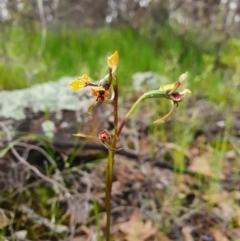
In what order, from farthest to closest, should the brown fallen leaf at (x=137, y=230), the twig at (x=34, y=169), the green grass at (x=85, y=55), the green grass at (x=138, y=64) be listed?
the green grass at (x=85, y=55) < the green grass at (x=138, y=64) < the twig at (x=34, y=169) < the brown fallen leaf at (x=137, y=230)

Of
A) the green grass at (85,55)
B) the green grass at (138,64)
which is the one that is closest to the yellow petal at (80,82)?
the green grass at (138,64)

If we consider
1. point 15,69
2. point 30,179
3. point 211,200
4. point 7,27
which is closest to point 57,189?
point 30,179

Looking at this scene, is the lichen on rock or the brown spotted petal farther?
the lichen on rock

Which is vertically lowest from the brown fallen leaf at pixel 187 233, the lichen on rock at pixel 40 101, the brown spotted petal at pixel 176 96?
the brown fallen leaf at pixel 187 233

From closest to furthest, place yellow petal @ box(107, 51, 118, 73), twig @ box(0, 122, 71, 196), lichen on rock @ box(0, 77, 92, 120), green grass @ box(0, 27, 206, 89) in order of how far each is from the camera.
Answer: yellow petal @ box(107, 51, 118, 73) → twig @ box(0, 122, 71, 196) → lichen on rock @ box(0, 77, 92, 120) → green grass @ box(0, 27, 206, 89)

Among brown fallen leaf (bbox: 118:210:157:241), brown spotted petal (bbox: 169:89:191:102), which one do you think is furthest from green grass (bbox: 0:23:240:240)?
brown spotted petal (bbox: 169:89:191:102)

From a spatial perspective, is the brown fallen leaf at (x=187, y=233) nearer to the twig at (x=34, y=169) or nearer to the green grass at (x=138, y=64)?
the green grass at (x=138, y=64)

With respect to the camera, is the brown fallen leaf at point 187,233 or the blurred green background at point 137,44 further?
the blurred green background at point 137,44

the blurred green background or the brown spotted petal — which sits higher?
the blurred green background

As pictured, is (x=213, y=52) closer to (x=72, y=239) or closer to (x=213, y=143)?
(x=213, y=143)

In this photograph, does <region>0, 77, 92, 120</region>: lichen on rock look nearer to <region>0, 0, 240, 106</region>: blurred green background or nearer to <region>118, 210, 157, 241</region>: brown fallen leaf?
<region>0, 0, 240, 106</region>: blurred green background

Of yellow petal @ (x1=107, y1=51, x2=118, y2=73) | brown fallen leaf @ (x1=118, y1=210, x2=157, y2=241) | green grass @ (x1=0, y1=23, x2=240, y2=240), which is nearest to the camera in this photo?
yellow petal @ (x1=107, y1=51, x2=118, y2=73)

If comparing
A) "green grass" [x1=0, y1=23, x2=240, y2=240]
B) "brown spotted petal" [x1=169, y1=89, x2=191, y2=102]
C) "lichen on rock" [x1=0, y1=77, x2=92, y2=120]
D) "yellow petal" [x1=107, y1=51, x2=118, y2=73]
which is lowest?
"brown spotted petal" [x1=169, y1=89, x2=191, y2=102]
